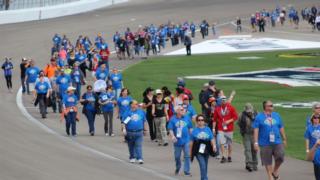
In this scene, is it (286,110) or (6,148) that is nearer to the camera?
(6,148)

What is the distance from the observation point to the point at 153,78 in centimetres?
4128

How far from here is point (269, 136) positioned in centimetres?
1780

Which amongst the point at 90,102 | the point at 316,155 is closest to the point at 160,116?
the point at 90,102

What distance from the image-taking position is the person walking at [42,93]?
29.2 metres

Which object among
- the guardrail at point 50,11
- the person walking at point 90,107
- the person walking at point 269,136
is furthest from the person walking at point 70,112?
the guardrail at point 50,11

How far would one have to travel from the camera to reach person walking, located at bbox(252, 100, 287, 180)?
1773 cm

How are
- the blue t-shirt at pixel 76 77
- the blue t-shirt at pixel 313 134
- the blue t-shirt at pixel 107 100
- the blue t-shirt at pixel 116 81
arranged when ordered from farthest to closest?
the blue t-shirt at pixel 76 77
the blue t-shirt at pixel 116 81
the blue t-shirt at pixel 107 100
the blue t-shirt at pixel 313 134

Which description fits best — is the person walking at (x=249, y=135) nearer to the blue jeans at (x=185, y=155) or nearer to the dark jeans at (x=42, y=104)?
the blue jeans at (x=185, y=155)

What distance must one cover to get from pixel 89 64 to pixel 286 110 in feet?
56.5

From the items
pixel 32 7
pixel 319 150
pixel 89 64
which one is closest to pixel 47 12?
pixel 32 7

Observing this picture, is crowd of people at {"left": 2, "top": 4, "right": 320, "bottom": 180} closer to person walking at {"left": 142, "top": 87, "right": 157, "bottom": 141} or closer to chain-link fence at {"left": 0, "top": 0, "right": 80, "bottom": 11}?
person walking at {"left": 142, "top": 87, "right": 157, "bottom": 141}

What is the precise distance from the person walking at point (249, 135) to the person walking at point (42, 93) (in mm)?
10782

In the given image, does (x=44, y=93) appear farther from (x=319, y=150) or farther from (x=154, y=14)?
(x=154, y=14)

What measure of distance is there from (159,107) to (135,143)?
3.08 meters
